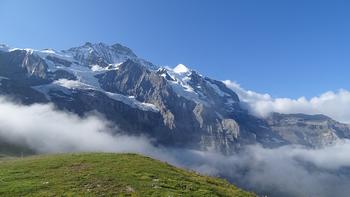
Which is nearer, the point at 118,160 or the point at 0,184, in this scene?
the point at 0,184

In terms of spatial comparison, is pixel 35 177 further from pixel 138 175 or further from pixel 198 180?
pixel 198 180

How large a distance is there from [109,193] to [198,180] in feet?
49.1

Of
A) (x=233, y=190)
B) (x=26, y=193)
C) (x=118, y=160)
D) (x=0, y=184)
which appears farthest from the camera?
(x=118, y=160)

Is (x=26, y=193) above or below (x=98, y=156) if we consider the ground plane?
below

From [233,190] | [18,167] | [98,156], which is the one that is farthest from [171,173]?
[18,167]

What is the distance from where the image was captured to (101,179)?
50438 mm

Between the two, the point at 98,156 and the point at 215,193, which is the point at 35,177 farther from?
the point at 215,193

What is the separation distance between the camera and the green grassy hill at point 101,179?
4612 centimetres

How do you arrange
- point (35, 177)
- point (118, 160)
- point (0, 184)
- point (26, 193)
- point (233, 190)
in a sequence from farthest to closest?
point (118, 160) < point (233, 190) < point (35, 177) < point (0, 184) < point (26, 193)

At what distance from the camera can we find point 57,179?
50.3 m

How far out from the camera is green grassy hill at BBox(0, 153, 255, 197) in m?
46.1

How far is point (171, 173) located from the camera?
5819 centimetres

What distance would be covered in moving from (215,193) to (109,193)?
1198 cm

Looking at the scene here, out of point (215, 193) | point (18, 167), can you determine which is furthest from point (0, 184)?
point (215, 193)
